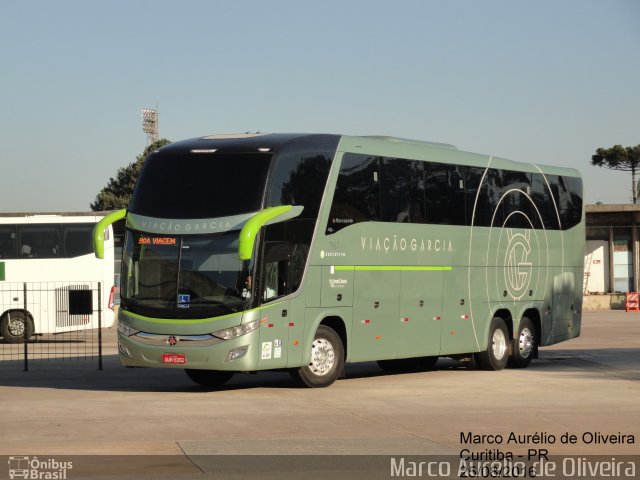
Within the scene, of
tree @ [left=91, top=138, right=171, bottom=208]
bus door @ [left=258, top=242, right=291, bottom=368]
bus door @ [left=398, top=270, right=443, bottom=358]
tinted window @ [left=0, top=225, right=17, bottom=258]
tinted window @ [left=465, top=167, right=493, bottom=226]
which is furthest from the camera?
tree @ [left=91, top=138, right=171, bottom=208]

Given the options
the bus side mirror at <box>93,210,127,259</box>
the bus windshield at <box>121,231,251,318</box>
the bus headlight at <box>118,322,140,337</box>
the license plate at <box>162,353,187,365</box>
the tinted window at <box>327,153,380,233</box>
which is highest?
the tinted window at <box>327,153,380,233</box>

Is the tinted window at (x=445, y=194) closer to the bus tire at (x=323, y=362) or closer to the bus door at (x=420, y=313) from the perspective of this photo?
the bus door at (x=420, y=313)

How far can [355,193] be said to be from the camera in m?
21.7

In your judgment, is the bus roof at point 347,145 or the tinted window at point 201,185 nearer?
the tinted window at point 201,185

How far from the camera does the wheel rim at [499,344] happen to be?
2584cm

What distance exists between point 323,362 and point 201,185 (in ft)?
12.1

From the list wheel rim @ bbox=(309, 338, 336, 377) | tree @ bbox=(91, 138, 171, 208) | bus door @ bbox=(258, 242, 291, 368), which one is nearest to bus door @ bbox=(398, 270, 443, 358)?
wheel rim @ bbox=(309, 338, 336, 377)

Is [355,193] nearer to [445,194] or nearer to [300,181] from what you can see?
[300,181]

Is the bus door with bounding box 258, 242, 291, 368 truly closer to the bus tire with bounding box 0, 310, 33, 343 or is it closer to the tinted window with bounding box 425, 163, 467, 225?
the tinted window with bounding box 425, 163, 467, 225

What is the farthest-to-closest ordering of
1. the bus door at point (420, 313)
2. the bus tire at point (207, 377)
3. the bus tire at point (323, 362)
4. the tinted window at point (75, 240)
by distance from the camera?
the tinted window at point (75, 240)
the bus door at point (420, 313)
the bus tire at point (207, 377)
the bus tire at point (323, 362)

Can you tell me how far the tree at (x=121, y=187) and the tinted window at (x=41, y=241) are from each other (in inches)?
2694

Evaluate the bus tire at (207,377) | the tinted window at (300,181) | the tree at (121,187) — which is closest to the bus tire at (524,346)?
the bus tire at (207,377)

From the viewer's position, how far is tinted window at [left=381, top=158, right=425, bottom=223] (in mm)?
22438

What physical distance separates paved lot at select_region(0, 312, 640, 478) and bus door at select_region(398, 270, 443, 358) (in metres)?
0.63
